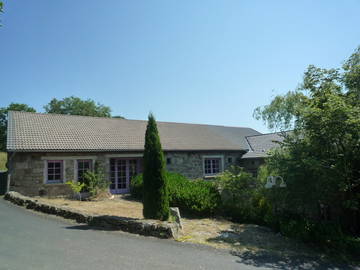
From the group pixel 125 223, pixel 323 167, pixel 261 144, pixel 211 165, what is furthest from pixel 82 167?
pixel 261 144

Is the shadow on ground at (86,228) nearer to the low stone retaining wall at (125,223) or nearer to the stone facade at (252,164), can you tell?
the low stone retaining wall at (125,223)

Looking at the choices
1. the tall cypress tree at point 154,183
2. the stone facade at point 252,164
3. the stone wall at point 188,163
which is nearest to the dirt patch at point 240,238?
the tall cypress tree at point 154,183

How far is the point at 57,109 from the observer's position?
45.8 metres

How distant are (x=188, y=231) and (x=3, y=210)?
667cm

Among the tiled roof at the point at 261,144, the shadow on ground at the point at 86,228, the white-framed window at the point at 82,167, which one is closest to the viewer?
the shadow on ground at the point at 86,228

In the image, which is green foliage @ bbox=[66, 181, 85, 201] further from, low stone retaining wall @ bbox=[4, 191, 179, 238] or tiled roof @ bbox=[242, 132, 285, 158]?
tiled roof @ bbox=[242, 132, 285, 158]

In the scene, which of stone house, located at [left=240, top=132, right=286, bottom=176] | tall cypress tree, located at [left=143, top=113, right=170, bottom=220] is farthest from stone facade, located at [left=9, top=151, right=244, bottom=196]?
stone house, located at [left=240, top=132, right=286, bottom=176]

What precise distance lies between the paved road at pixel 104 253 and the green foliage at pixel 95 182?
5.73 m

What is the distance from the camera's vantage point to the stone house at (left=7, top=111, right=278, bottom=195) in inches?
468

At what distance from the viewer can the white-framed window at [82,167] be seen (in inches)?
509

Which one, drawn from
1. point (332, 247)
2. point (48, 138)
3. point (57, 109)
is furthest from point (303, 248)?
point (57, 109)

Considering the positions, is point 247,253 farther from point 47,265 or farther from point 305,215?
point 47,265

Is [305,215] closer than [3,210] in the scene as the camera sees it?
Yes

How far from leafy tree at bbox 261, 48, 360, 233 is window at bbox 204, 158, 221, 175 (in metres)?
9.86
